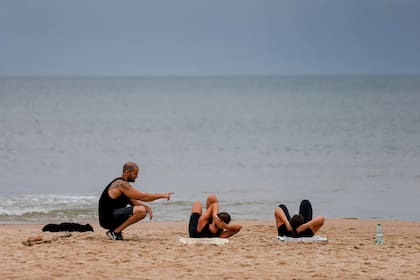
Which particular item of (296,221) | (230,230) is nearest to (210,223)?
(230,230)

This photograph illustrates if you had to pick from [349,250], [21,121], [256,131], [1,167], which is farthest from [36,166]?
[21,121]

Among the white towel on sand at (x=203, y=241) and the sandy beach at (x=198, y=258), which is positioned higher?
the white towel on sand at (x=203, y=241)

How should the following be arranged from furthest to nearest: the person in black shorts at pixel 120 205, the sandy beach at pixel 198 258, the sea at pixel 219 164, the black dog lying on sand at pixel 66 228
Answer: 1. the sea at pixel 219 164
2. the black dog lying on sand at pixel 66 228
3. the person in black shorts at pixel 120 205
4. the sandy beach at pixel 198 258

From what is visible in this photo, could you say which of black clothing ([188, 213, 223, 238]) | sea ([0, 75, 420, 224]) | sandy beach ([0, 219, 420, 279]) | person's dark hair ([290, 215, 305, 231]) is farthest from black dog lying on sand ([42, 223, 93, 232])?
sea ([0, 75, 420, 224])

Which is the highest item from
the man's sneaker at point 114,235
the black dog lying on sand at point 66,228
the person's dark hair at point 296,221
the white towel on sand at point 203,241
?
the person's dark hair at point 296,221

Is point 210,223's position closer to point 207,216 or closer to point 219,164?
point 207,216

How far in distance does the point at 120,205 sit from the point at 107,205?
8.0 inches

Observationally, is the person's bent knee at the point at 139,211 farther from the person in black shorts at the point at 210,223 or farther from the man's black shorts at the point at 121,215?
the person in black shorts at the point at 210,223

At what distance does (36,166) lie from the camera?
29.3 metres

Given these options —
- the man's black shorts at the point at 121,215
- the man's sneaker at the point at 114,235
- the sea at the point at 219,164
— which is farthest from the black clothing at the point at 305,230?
the sea at the point at 219,164

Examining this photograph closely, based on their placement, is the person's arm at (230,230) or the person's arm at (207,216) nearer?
the person's arm at (207,216)

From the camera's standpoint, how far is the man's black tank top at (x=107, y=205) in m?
12.4

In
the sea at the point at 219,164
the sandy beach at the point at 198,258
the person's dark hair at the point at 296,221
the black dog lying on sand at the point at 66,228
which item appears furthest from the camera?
the sea at the point at 219,164

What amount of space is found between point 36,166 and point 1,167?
3.61 ft
